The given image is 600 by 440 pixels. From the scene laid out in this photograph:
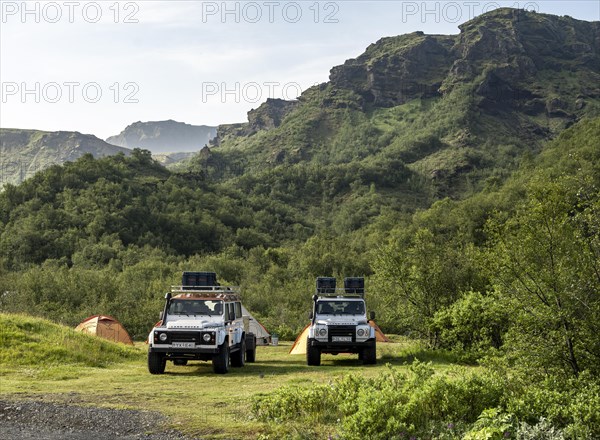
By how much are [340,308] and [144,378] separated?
6.89 meters

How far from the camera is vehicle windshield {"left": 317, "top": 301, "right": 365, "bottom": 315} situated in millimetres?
19664

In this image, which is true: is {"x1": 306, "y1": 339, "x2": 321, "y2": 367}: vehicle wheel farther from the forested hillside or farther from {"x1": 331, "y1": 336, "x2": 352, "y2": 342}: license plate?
the forested hillside

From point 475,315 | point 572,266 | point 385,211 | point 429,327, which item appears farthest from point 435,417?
point 385,211

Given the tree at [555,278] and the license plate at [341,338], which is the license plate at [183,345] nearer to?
the license plate at [341,338]

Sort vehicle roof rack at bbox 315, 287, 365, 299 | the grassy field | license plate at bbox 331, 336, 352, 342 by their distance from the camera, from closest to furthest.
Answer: the grassy field
license plate at bbox 331, 336, 352, 342
vehicle roof rack at bbox 315, 287, 365, 299

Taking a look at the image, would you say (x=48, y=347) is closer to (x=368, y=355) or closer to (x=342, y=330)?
(x=342, y=330)

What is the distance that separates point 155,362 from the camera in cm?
1620

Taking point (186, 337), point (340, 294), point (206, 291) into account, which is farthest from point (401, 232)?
point (186, 337)

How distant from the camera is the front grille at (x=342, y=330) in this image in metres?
18.3

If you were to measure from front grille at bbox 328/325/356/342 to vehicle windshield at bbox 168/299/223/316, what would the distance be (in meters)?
3.35

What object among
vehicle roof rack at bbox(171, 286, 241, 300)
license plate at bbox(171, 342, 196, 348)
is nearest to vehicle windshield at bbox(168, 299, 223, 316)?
vehicle roof rack at bbox(171, 286, 241, 300)

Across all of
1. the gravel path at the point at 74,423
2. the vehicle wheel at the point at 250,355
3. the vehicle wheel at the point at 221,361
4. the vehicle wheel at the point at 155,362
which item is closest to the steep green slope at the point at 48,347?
the vehicle wheel at the point at 155,362

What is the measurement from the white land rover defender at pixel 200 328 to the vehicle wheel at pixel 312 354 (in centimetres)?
199

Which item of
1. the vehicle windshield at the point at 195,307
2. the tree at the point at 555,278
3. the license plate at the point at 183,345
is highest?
the tree at the point at 555,278
